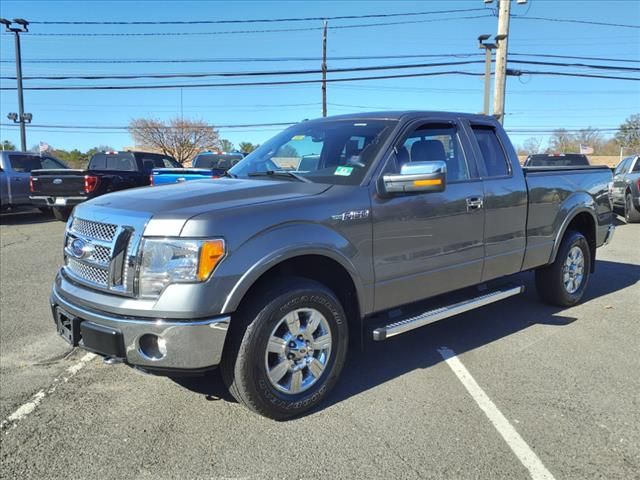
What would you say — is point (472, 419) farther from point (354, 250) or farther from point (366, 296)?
point (354, 250)

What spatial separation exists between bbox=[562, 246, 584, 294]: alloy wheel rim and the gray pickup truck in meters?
1.06

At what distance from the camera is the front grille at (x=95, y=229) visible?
3.08 metres

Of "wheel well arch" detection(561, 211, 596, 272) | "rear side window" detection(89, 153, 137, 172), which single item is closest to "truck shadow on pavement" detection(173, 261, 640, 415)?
"wheel well arch" detection(561, 211, 596, 272)

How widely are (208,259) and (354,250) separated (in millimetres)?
1055

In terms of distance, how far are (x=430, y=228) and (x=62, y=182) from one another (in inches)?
412

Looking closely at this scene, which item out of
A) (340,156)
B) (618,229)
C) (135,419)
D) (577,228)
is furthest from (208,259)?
(618,229)

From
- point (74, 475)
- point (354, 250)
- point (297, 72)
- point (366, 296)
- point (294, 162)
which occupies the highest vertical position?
point (297, 72)

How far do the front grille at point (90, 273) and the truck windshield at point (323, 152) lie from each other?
4.88 feet

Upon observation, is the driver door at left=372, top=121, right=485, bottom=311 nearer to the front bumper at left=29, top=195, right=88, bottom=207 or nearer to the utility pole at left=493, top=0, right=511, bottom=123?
the front bumper at left=29, top=195, right=88, bottom=207

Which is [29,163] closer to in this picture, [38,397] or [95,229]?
[38,397]

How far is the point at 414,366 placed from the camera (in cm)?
415

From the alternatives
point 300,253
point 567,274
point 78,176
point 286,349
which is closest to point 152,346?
point 286,349

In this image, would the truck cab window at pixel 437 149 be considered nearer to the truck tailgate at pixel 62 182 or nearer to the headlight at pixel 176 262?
the headlight at pixel 176 262

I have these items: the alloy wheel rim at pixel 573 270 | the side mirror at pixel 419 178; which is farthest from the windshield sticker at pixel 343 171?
the alloy wheel rim at pixel 573 270
